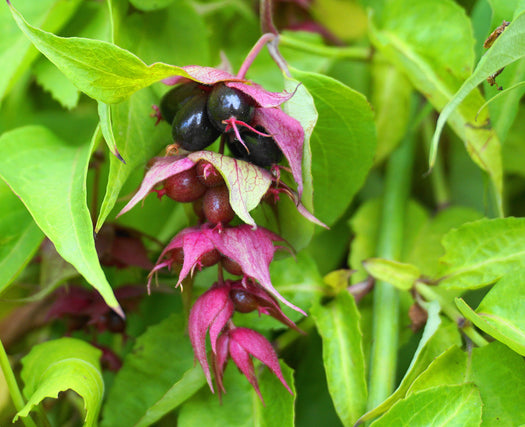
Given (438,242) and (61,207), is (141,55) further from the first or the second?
(438,242)

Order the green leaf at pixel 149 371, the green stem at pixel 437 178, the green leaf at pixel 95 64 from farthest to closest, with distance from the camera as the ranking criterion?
the green stem at pixel 437 178
the green leaf at pixel 149 371
the green leaf at pixel 95 64

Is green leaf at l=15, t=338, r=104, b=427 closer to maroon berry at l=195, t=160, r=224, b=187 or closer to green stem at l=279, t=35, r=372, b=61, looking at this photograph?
maroon berry at l=195, t=160, r=224, b=187

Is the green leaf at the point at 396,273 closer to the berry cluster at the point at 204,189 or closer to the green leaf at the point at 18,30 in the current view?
the berry cluster at the point at 204,189

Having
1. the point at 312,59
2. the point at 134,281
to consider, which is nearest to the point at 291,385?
the point at 134,281

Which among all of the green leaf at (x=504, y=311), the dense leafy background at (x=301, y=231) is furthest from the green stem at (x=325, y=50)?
the green leaf at (x=504, y=311)

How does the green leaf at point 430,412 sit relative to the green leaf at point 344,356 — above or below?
above

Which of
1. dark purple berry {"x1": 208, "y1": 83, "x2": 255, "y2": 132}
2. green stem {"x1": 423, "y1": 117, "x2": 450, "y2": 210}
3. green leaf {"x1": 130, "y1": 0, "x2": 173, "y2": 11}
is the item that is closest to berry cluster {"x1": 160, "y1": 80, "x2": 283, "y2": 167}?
dark purple berry {"x1": 208, "y1": 83, "x2": 255, "y2": 132}
